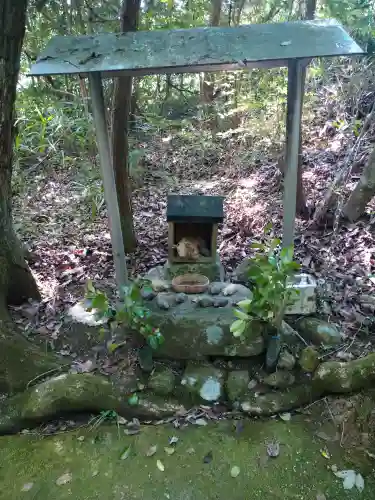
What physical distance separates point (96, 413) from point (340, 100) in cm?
571

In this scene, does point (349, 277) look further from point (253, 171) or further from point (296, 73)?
point (253, 171)

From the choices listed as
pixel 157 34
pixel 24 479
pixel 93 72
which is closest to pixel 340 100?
pixel 157 34

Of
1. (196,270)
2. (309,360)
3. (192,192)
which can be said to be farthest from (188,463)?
(192,192)

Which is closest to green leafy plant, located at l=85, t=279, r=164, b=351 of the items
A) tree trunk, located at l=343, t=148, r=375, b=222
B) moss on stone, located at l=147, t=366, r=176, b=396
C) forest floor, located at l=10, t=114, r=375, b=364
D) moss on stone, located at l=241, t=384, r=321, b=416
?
moss on stone, located at l=147, t=366, r=176, b=396

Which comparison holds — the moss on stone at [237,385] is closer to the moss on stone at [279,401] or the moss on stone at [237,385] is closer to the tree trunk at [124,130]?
the moss on stone at [279,401]

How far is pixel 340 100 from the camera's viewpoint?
20.3 ft

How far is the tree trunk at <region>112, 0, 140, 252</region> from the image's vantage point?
386 cm

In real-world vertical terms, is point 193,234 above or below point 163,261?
above

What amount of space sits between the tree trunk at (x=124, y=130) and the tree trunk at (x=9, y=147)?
118 centimetres

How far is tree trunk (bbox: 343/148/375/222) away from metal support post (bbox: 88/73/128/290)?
2696mm

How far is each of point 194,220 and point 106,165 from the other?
2.85ft

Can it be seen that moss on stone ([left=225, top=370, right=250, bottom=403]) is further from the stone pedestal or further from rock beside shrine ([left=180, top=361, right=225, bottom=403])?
the stone pedestal

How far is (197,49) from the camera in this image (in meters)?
2.69

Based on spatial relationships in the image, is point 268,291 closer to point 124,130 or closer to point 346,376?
point 346,376
